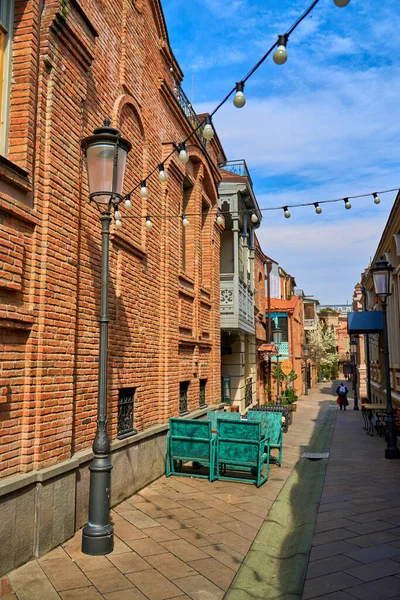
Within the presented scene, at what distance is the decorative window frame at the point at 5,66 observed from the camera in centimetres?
490

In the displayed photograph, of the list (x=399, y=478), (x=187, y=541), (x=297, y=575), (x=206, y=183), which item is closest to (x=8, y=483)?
(x=187, y=541)

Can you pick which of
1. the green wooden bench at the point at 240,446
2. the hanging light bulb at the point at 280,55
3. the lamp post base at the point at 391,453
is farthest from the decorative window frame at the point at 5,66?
the lamp post base at the point at 391,453

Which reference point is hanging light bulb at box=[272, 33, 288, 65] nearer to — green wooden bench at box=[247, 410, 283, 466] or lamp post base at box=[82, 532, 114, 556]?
lamp post base at box=[82, 532, 114, 556]

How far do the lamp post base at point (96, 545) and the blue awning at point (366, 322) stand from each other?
531 inches

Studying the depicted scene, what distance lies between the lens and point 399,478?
8.67 m

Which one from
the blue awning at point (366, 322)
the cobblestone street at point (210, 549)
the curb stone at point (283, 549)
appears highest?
the blue awning at point (366, 322)

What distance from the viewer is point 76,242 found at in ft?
19.2

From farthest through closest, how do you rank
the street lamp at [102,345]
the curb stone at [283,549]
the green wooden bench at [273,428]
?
the green wooden bench at [273,428] < the street lamp at [102,345] < the curb stone at [283,549]

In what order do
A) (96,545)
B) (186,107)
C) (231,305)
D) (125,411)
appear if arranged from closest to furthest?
(96,545) → (125,411) → (186,107) → (231,305)

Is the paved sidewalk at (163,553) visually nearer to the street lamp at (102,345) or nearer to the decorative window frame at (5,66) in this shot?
the street lamp at (102,345)

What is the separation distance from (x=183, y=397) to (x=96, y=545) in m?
5.69

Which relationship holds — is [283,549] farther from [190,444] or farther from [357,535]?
[190,444]

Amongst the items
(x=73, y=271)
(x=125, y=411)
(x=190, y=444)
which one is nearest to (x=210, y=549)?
(x=125, y=411)

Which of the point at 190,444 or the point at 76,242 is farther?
the point at 190,444
